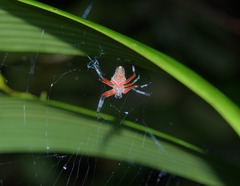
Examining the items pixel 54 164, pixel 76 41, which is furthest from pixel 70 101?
pixel 76 41

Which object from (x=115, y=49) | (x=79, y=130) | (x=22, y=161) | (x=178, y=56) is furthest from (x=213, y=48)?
(x=115, y=49)

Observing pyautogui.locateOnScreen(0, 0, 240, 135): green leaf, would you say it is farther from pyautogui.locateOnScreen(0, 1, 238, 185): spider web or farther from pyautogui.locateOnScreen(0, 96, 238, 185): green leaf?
pyautogui.locateOnScreen(0, 1, 238, 185): spider web

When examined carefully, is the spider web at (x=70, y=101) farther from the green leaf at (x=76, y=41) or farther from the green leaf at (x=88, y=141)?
the green leaf at (x=76, y=41)

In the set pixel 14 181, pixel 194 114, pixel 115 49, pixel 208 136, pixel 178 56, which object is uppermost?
pixel 178 56

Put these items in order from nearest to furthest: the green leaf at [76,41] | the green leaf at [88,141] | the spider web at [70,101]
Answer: the green leaf at [76,41]
the green leaf at [88,141]
the spider web at [70,101]

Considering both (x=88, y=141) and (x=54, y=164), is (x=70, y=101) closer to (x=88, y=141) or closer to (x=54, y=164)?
(x=54, y=164)

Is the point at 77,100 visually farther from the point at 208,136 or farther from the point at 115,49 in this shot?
the point at 115,49

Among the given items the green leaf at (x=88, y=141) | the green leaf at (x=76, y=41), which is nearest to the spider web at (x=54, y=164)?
the green leaf at (x=88, y=141)

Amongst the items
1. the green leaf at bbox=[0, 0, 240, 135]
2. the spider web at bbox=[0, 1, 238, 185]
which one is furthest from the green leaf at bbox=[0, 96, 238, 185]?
the spider web at bbox=[0, 1, 238, 185]
